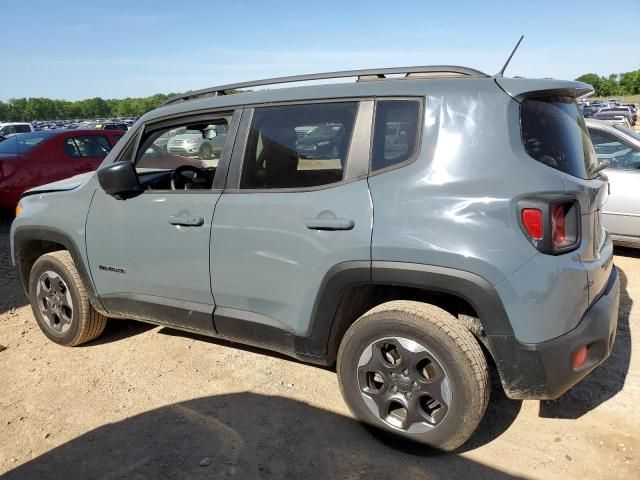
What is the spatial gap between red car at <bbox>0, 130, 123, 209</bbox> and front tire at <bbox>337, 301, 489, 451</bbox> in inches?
273

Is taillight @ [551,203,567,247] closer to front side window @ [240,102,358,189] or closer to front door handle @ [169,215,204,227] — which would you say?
front side window @ [240,102,358,189]

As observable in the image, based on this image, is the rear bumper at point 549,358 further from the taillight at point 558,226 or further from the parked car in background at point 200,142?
the parked car in background at point 200,142

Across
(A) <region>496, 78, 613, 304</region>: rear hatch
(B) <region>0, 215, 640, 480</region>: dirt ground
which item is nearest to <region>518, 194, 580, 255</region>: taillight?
(A) <region>496, 78, 613, 304</region>: rear hatch

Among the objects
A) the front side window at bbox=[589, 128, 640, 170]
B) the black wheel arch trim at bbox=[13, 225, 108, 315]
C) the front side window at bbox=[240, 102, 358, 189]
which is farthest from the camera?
the front side window at bbox=[589, 128, 640, 170]

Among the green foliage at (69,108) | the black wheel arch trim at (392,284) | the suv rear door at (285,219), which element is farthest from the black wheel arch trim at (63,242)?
the green foliage at (69,108)

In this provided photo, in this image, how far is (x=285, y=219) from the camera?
9.00ft

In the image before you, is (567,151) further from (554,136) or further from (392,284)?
(392,284)

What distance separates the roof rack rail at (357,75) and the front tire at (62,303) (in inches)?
59.5

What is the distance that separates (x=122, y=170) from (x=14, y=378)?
5.52 ft

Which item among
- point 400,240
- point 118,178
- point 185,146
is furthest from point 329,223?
point 185,146

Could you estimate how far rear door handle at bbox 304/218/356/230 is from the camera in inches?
100

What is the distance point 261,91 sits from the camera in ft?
10.2

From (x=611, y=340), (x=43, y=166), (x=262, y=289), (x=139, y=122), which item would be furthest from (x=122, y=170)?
(x=43, y=166)

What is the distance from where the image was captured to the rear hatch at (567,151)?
2.35m
